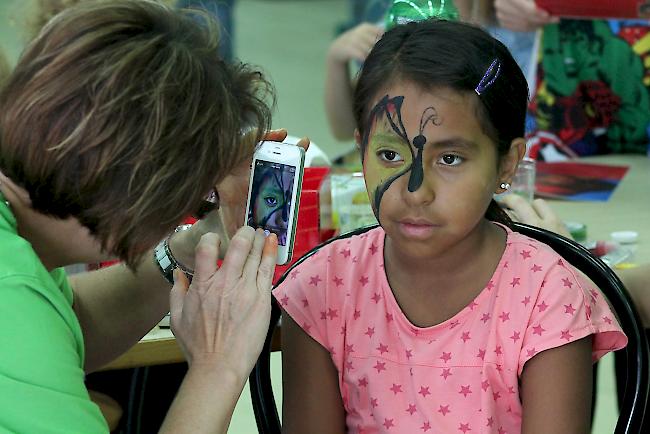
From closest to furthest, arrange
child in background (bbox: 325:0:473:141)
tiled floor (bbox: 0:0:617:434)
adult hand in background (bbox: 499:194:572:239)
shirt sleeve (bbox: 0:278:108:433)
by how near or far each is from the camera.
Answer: shirt sleeve (bbox: 0:278:108:433)
adult hand in background (bbox: 499:194:572:239)
child in background (bbox: 325:0:473:141)
tiled floor (bbox: 0:0:617:434)

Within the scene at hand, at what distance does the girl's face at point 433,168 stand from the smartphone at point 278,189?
13cm

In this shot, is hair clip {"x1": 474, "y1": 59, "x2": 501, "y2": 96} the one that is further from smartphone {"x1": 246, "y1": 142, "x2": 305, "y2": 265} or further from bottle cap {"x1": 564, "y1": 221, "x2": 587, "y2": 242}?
bottle cap {"x1": 564, "y1": 221, "x2": 587, "y2": 242}

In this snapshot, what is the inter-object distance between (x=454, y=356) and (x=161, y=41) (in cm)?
58

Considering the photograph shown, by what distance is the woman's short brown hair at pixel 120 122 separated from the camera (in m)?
1.15

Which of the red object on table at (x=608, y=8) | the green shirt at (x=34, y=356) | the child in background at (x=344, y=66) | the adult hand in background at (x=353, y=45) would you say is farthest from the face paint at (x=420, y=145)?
the adult hand in background at (x=353, y=45)

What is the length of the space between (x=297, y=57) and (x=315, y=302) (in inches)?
226

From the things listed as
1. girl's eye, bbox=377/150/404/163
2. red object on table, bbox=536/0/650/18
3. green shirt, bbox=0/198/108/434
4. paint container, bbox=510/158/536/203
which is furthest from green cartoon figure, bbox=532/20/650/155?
green shirt, bbox=0/198/108/434

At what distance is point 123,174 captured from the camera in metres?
1.17

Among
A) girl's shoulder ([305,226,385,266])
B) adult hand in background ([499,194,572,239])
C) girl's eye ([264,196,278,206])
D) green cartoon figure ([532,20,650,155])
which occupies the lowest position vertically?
green cartoon figure ([532,20,650,155])

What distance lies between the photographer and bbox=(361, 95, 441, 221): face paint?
1.40m

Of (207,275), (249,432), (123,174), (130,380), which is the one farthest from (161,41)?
(249,432)

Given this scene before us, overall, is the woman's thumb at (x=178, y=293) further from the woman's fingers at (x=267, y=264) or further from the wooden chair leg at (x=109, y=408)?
the wooden chair leg at (x=109, y=408)

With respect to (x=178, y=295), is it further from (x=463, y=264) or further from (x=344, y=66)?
(x=344, y=66)

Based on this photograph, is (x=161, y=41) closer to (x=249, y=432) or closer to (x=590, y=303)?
(x=590, y=303)
